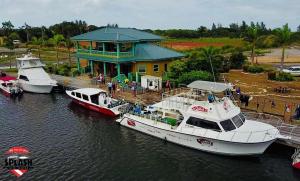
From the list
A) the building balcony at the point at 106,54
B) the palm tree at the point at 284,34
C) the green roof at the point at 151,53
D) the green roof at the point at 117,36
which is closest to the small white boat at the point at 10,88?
the building balcony at the point at 106,54

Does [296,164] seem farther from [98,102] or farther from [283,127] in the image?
[98,102]

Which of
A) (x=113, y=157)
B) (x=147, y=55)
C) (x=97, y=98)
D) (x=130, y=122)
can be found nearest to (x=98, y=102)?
(x=97, y=98)

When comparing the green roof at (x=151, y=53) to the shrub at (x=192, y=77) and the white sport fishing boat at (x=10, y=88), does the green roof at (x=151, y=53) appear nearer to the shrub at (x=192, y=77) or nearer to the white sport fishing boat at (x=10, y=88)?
the shrub at (x=192, y=77)

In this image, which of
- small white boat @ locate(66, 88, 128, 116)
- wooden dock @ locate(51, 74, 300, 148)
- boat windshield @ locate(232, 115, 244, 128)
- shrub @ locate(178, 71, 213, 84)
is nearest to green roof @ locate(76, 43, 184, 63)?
shrub @ locate(178, 71, 213, 84)

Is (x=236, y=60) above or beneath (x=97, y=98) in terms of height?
above

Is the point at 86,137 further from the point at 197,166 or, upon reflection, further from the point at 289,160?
the point at 289,160

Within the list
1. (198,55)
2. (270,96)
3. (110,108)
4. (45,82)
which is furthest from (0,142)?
(198,55)
